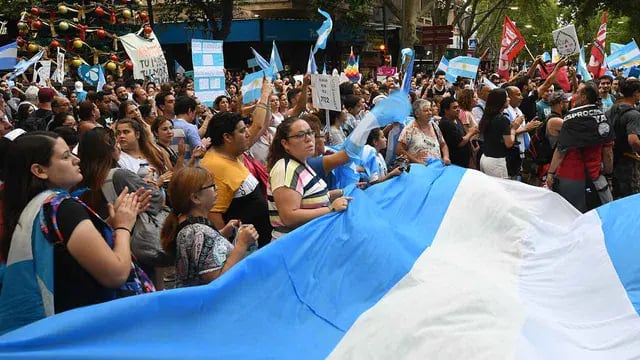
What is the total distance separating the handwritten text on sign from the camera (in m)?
7.18

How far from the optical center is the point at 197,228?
3.62 metres

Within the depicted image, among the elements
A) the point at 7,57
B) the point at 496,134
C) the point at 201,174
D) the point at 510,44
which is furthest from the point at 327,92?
the point at 510,44

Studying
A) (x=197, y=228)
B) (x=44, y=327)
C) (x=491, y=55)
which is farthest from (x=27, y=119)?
(x=491, y=55)

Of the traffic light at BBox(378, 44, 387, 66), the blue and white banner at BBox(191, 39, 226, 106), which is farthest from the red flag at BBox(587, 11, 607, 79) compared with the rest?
the traffic light at BBox(378, 44, 387, 66)

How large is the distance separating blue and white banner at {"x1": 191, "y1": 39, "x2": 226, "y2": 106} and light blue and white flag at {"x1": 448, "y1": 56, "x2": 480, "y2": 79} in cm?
703

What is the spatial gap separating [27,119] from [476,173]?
637 centimetres

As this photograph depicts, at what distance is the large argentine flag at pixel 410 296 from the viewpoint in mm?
2900

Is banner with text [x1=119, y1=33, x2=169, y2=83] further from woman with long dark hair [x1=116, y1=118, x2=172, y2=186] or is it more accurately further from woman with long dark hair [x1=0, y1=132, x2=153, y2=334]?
woman with long dark hair [x1=0, y1=132, x2=153, y2=334]

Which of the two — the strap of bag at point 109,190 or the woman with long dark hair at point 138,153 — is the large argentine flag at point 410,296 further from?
the woman with long dark hair at point 138,153

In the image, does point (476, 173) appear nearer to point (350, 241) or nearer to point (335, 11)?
point (350, 241)

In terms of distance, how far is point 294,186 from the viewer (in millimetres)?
4344

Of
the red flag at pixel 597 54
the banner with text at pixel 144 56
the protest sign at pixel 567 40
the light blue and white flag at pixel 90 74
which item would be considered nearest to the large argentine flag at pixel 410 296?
the banner with text at pixel 144 56

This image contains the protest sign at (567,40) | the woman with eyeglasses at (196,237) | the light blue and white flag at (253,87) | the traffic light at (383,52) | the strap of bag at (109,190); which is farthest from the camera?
the traffic light at (383,52)

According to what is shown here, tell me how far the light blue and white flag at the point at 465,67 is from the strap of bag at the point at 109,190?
1153 cm
